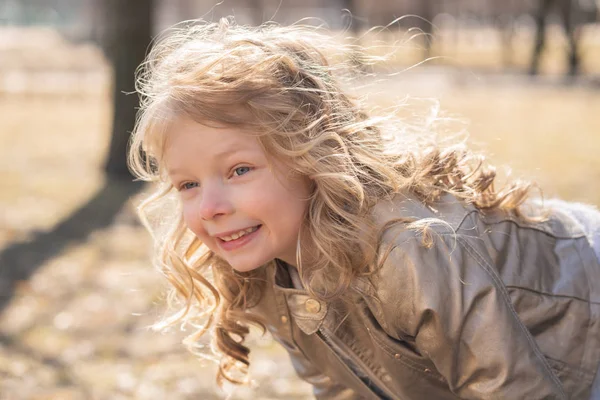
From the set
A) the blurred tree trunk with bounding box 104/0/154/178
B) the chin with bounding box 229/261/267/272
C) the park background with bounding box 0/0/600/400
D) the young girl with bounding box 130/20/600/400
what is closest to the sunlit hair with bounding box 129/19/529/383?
the young girl with bounding box 130/20/600/400

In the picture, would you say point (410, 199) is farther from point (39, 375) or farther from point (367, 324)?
point (39, 375)

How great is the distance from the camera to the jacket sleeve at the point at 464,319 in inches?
71.7

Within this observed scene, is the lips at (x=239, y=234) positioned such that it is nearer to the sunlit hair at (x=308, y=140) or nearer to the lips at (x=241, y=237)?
the lips at (x=241, y=237)

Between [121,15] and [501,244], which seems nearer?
[501,244]

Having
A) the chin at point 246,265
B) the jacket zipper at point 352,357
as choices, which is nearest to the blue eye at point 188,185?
the chin at point 246,265

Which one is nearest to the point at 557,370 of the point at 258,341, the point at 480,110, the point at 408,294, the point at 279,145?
the point at 408,294

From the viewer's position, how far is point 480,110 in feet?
36.5

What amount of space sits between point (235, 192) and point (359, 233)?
0.31 metres

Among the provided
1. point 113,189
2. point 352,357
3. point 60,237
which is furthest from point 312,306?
point 113,189

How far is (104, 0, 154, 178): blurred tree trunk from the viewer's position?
268 inches

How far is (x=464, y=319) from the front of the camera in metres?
1.85

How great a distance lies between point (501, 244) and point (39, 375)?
6.31 ft

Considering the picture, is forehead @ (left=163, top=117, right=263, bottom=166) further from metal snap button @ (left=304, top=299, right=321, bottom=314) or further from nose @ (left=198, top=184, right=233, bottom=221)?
metal snap button @ (left=304, top=299, right=321, bottom=314)

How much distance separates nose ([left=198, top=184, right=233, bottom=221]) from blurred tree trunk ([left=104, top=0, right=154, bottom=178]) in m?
5.03
